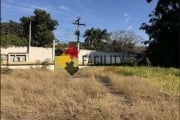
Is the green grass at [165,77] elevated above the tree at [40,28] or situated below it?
below

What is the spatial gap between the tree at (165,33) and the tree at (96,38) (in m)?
42.2

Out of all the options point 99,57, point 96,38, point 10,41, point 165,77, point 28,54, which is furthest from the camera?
point 96,38

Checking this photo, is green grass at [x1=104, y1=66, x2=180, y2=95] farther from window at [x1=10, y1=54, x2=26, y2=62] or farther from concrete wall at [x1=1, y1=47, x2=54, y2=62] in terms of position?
concrete wall at [x1=1, y1=47, x2=54, y2=62]

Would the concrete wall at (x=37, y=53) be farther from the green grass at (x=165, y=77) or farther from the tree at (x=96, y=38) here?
the tree at (x=96, y=38)

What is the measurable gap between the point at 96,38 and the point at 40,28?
25777 millimetres

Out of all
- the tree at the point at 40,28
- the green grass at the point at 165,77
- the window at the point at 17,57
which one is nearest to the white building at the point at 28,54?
the window at the point at 17,57

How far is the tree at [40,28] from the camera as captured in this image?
7256 cm

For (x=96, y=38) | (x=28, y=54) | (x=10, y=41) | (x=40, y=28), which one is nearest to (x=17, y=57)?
(x=28, y=54)

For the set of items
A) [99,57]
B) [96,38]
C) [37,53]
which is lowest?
[99,57]

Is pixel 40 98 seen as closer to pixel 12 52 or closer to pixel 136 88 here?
pixel 136 88

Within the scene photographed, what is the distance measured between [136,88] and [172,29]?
3622 centimetres

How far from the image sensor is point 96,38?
314 feet

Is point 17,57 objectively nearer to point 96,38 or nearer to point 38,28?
point 38,28

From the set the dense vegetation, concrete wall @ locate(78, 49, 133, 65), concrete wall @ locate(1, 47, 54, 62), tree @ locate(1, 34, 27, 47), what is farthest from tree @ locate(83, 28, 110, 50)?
concrete wall @ locate(1, 47, 54, 62)
